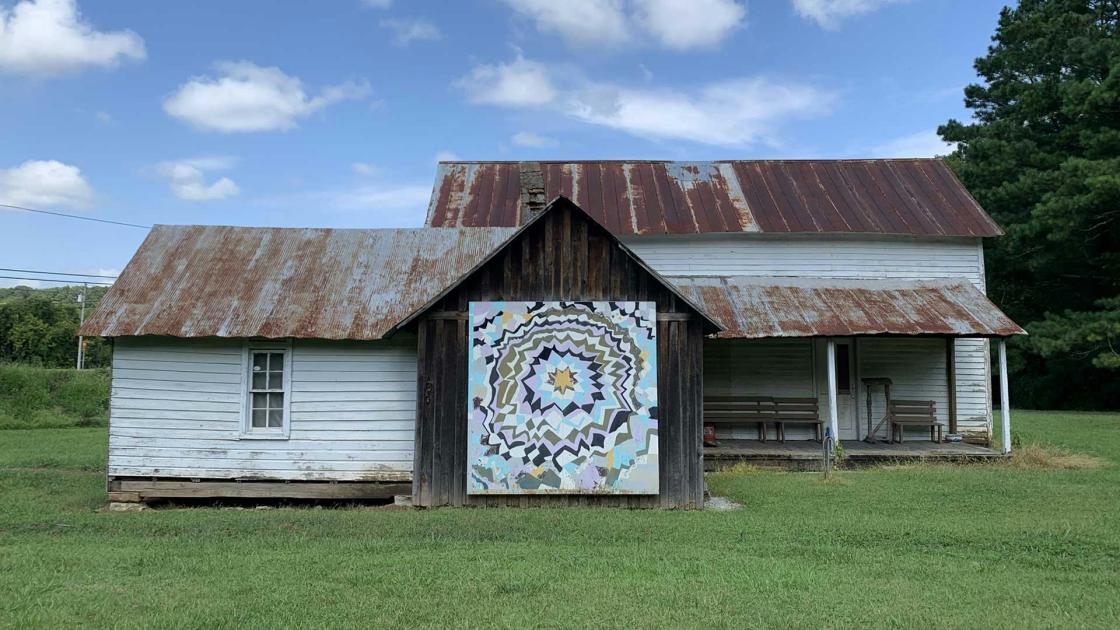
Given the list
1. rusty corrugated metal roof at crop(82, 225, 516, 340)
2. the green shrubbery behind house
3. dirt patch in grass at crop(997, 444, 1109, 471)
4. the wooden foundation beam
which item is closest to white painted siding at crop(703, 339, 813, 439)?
dirt patch in grass at crop(997, 444, 1109, 471)

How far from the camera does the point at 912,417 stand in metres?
16.6

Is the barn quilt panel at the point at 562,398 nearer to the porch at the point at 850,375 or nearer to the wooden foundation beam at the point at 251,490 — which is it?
the wooden foundation beam at the point at 251,490

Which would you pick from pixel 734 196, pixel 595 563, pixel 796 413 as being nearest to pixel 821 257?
pixel 734 196

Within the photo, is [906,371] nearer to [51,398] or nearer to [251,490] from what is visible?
[251,490]

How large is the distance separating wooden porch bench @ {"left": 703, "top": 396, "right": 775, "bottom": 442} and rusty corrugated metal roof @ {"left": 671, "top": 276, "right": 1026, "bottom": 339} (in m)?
2.20

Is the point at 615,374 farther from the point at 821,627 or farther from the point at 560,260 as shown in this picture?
the point at 821,627

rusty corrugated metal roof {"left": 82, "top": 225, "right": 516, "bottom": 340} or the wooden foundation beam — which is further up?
rusty corrugated metal roof {"left": 82, "top": 225, "right": 516, "bottom": 340}

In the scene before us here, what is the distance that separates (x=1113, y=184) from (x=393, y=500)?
24172 millimetres

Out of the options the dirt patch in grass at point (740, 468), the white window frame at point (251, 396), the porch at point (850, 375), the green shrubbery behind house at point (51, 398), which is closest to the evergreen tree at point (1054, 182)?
the porch at point (850, 375)

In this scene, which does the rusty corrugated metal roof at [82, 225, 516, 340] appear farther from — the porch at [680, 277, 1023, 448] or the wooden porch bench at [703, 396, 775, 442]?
the wooden porch bench at [703, 396, 775, 442]

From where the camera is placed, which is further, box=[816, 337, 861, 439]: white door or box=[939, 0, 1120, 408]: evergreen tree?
box=[939, 0, 1120, 408]: evergreen tree

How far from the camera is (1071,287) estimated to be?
3341 centimetres

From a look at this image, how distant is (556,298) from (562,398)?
4.70 feet

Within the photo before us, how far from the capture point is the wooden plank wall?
11.3 m
